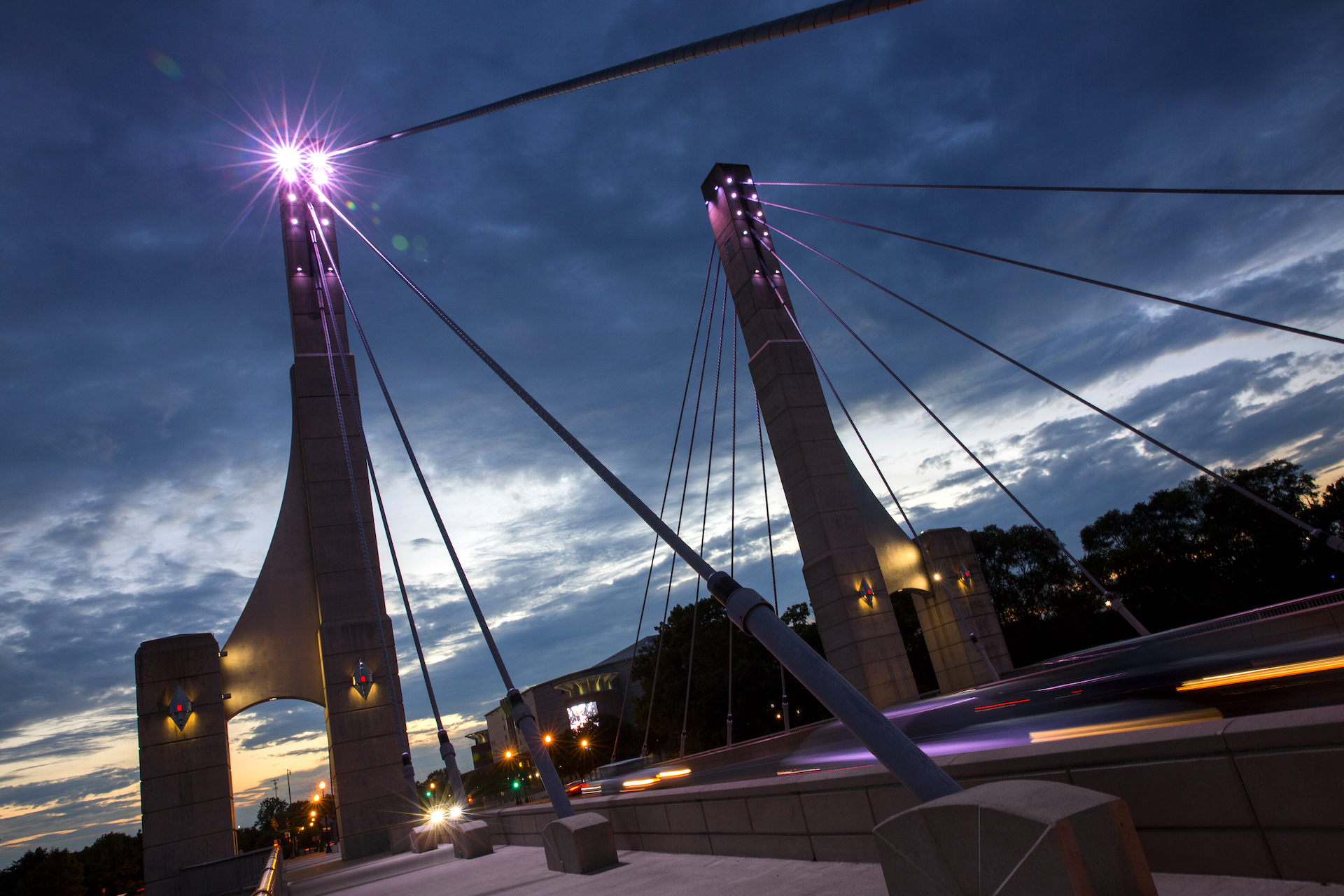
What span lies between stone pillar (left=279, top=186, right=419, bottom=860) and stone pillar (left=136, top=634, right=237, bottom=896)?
2510 millimetres

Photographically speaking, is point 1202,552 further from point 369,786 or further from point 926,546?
point 369,786

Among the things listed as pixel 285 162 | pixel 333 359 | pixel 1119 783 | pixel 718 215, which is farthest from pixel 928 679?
pixel 1119 783

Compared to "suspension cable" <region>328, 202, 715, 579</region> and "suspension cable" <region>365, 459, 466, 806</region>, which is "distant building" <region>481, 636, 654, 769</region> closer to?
"suspension cable" <region>365, 459, 466, 806</region>

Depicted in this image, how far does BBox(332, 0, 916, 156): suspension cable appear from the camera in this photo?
8.55 m

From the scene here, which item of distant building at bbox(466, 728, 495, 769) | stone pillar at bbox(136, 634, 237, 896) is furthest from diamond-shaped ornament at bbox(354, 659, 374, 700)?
distant building at bbox(466, 728, 495, 769)

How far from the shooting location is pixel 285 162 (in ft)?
76.7

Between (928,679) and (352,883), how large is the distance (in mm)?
37392

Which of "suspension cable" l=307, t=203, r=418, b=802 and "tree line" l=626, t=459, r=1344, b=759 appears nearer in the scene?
"suspension cable" l=307, t=203, r=418, b=802

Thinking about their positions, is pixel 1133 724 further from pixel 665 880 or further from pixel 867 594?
pixel 867 594

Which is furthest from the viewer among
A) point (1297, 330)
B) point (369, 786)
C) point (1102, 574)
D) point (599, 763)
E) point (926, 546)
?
point (599, 763)

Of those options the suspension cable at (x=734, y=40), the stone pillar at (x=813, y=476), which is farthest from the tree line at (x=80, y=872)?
the suspension cable at (x=734, y=40)

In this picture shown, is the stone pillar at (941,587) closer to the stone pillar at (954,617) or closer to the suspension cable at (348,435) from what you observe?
the stone pillar at (954,617)

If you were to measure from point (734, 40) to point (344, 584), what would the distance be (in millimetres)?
17482

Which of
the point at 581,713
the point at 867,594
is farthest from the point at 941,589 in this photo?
the point at 581,713
